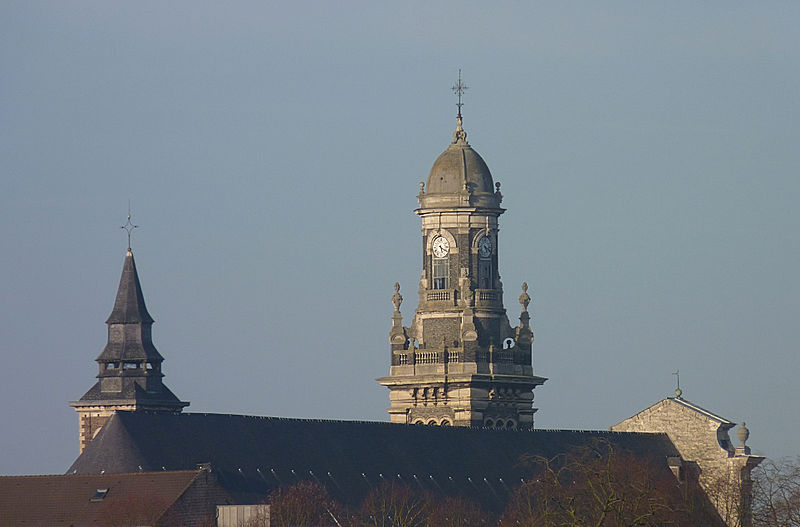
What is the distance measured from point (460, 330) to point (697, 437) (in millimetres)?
13715

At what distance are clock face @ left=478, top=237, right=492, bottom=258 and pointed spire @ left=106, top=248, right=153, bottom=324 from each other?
59.8ft

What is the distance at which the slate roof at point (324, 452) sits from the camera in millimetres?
118312

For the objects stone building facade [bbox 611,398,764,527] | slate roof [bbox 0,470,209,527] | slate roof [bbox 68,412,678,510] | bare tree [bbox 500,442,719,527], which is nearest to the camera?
bare tree [bbox 500,442,719,527]

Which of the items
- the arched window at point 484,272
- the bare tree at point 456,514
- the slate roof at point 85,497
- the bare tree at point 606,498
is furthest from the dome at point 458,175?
the slate roof at point 85,497

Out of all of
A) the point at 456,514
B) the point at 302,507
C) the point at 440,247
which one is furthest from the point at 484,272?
the point at 302,507

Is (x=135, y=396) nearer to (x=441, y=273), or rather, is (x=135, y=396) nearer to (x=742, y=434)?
(x=441, y=273)

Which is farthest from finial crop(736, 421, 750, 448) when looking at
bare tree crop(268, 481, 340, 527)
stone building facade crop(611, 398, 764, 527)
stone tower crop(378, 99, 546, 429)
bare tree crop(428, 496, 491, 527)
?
bare tree crop(268, 481, 340, 527)

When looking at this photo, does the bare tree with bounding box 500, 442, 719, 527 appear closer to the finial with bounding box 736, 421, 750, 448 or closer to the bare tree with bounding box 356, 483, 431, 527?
the bare tree with bounding box 356, 483, 431, 527

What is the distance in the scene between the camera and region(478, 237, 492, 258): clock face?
151 metres

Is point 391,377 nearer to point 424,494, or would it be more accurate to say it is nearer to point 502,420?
point 502,420

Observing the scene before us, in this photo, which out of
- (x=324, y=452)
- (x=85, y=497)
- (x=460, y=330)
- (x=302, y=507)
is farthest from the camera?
(x=460, y=330)

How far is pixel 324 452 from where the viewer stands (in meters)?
126

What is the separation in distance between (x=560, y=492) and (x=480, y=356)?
3894 centimetres

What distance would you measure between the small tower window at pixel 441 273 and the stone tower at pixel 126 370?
1498cm
